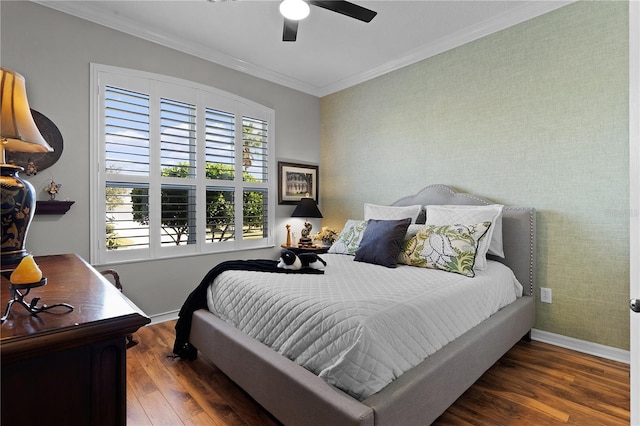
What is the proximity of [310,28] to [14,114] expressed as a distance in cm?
256

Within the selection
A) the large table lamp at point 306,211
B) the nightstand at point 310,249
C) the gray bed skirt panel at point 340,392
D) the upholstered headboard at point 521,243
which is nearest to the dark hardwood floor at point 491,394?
the gray bed skirt panel at point 340,392

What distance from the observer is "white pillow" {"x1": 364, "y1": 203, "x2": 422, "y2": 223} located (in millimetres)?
3189

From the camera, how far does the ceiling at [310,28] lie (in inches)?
106

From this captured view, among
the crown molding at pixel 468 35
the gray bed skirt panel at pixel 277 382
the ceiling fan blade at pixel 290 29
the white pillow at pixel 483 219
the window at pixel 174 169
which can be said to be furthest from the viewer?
the window at pixel 174 169

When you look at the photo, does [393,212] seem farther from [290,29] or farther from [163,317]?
[163,317]

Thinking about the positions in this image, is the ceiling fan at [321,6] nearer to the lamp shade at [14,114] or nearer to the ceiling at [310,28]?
the ceiling at [310,28]

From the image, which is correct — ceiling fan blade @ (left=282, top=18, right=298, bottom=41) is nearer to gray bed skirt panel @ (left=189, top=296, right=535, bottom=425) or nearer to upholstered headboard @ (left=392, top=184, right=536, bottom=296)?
gray bed skirt panel @ (left=189, top=296, right=535, bottom=425)

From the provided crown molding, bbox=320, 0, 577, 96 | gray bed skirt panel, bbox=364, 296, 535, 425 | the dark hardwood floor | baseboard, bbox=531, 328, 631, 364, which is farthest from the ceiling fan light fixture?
baseboard, bbox=531, 328, 631, 364

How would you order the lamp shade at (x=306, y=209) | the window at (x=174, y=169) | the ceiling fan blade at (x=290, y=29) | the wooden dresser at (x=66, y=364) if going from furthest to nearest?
the lamp shade at (x=306, y=209) < the window at (x=174, y=169) < the ceiling fan blade at (x=290, y=29) < the wooden dresser at (x=66, y=364)

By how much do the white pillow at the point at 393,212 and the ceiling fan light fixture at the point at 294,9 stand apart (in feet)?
6.20

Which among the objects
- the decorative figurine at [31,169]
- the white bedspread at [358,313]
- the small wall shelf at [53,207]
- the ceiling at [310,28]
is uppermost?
the ceiling at [310,28]

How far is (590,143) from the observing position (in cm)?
246

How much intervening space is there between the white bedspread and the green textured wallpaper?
678 mm

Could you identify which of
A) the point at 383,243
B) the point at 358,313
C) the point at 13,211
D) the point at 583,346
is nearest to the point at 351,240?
the point at 383,243
